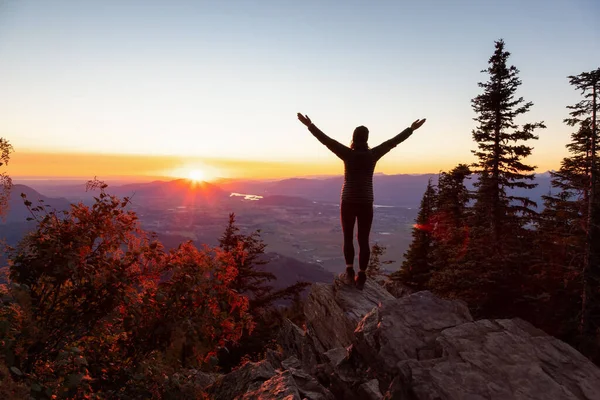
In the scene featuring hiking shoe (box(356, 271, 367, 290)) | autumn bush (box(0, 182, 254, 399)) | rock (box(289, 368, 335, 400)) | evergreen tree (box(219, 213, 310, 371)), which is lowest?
evergreen tree (box(219, 213, 310, 371))

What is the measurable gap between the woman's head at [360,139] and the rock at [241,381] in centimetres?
566

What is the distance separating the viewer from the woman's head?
305 inches

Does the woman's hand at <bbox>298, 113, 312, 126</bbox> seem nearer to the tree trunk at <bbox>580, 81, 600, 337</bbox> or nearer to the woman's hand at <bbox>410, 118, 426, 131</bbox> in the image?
the woman's hand at <bbox>410, 118, 426, 131</bbox>

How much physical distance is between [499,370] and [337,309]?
15.2 feet

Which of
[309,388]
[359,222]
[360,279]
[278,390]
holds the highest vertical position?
[359,222]

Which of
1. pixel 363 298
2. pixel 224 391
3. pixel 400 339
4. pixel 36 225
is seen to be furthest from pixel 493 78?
pixel 36 225

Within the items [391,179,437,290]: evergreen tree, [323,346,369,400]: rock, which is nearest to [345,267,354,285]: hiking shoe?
[323,346,369,400]: rock

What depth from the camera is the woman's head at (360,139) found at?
7.74 meters

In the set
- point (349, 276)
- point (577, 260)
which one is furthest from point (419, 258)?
point (349, 276)

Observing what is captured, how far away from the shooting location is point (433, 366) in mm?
5449

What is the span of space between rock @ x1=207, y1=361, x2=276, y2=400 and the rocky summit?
22 millimetres

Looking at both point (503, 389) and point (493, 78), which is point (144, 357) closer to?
point (503, 389)

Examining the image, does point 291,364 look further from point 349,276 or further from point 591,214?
point 591,214

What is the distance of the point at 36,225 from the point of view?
4.09 meters
